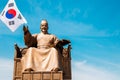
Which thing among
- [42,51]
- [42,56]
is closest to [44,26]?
[42,51]

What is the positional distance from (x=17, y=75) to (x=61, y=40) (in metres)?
2.15

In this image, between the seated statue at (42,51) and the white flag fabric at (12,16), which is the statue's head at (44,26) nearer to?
the seated statue at (42,51)

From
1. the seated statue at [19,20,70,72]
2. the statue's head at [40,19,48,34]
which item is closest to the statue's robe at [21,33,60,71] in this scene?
the seated statue at [19,20,70,72]

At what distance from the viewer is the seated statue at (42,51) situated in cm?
1162

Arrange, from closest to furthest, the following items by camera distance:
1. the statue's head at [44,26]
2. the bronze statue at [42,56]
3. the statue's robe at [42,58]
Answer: the bronze statue at [42,56], the statue's robe at [42,58], the statue's head at [44,26]

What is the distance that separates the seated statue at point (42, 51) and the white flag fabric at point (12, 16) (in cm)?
37

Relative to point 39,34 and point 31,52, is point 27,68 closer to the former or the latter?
point 31,52

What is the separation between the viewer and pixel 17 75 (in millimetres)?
12539

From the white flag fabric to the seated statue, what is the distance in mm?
Result: 369

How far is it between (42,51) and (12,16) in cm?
169

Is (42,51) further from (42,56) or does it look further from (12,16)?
(12,16)

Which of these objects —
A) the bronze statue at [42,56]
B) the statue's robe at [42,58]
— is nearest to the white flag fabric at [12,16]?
the bronze statue at [42,56]

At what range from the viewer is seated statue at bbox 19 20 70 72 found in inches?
457

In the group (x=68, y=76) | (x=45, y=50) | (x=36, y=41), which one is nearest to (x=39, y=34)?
(x=36, y=41)
